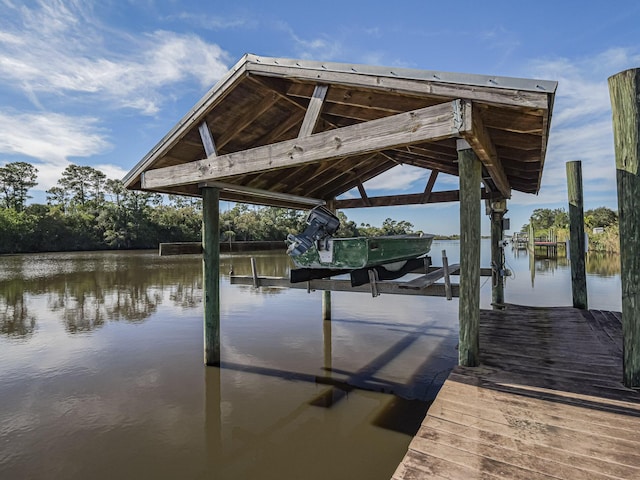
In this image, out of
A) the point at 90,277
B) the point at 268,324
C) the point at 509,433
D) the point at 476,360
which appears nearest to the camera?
the point at 509,433

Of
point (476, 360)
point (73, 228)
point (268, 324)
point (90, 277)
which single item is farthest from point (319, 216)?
point (73, 228)

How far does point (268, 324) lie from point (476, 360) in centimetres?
656

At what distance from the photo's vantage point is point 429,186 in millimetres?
8188

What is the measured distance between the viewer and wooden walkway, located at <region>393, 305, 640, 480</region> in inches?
86.7

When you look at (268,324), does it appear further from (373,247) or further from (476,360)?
(476,360)

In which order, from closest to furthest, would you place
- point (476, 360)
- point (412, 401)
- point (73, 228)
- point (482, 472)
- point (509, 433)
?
point (482, 472) → point (509, 433) → point (476, 360) → point (412, 401) → point (73, 228)

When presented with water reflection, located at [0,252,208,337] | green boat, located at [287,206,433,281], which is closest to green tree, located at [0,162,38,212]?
water reflection, located at [0,252,208,337]

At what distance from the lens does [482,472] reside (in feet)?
7.12

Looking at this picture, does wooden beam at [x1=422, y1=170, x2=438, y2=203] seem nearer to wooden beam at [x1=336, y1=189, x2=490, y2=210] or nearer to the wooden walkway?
wooden beam at [x1=336, y1=189, x2=490, y2=210]

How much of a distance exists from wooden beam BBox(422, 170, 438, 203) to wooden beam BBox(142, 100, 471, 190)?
15.2ft

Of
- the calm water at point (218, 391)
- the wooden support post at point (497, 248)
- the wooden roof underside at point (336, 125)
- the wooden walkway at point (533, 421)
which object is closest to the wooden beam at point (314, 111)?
the wooden roof underside at point (336, 125)

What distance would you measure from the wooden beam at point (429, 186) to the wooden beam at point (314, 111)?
4488 mm

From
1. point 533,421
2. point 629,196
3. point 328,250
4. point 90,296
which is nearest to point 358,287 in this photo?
point 328,250

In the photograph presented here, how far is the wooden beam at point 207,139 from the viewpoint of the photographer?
5.20 metres
